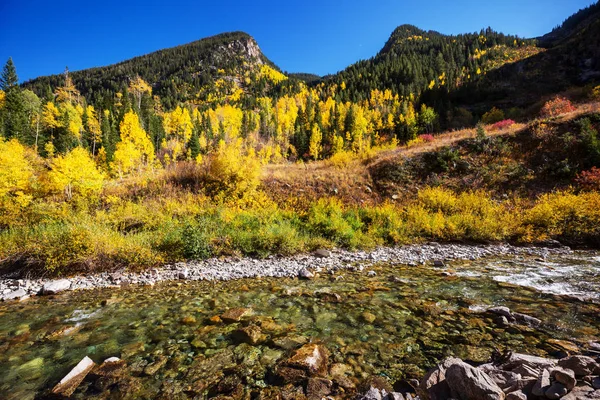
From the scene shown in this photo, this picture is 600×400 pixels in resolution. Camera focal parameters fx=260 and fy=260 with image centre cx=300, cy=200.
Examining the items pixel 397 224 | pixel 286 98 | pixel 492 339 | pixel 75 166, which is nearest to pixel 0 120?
pixel 75 166

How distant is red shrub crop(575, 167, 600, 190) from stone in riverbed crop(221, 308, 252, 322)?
54.8 ft

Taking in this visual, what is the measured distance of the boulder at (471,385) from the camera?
2361mm

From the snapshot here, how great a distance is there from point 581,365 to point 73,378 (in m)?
6.01

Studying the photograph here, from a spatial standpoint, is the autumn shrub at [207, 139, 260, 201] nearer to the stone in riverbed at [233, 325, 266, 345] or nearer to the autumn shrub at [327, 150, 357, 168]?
the autumn shrub at [327, 150, 357, 168]

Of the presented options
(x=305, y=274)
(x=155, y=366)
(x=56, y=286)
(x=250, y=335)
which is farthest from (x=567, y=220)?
(x=56, y=286)

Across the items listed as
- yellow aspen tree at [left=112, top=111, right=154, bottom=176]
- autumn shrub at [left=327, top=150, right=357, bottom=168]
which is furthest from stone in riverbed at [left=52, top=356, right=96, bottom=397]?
yellow aspen tree at [left=112, top=111, right=154, bottom=176]

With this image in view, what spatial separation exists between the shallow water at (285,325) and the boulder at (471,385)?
32.8 inches

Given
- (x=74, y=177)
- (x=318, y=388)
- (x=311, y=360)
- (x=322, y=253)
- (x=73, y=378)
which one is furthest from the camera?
(x=74, y=177)

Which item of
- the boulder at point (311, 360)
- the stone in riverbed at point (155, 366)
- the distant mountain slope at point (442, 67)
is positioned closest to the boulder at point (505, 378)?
the boulder at point (311, 360)

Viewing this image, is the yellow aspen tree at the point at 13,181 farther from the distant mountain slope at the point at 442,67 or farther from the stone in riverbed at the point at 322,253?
the distant mountain slope at the point at 442,67

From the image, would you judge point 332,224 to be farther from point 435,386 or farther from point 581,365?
point 581,365

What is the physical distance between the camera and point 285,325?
491cm

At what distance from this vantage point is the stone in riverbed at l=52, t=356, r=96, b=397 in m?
3.33

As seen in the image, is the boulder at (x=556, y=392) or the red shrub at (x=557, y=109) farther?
the red shrub at (x=557, y=109)
